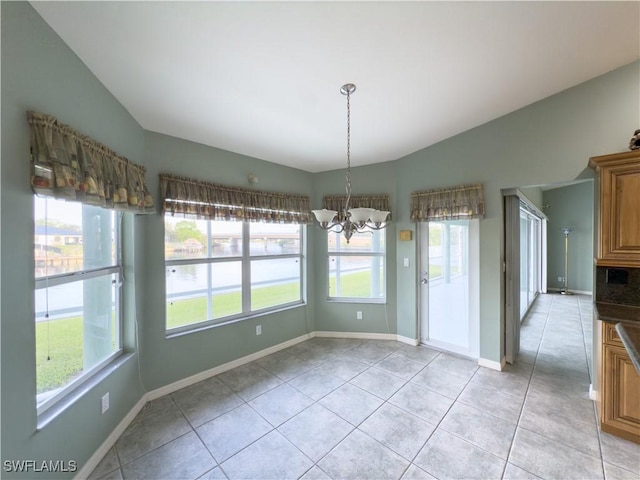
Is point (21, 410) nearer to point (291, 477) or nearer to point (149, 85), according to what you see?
point (291, 477)

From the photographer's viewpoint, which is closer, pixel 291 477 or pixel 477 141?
pixel 291 477

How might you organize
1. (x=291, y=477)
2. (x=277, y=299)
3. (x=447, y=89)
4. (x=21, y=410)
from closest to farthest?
(x=21, y=410) → (x=291, y=477) → (x=447, y=89) → (x=277, y=299)

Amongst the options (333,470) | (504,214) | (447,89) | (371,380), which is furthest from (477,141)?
(333,470)

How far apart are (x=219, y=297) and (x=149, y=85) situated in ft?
7.53

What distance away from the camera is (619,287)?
2.38 metres

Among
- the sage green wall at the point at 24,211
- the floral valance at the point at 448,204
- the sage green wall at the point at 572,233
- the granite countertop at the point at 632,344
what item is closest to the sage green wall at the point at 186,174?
the sage green wall at the point at 24,211

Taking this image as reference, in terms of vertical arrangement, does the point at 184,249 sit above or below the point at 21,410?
above

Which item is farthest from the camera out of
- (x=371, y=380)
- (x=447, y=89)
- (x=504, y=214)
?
(x=504, y=214)

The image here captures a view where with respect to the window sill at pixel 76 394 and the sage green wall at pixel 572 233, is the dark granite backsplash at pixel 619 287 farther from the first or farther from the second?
the sage green wall at pixel 572 233

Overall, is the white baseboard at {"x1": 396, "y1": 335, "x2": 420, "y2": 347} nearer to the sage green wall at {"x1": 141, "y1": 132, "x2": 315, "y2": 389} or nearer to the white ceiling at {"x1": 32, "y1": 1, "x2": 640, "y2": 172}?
the sage green wall at {"x1": 141, "y1": 132, "x2": 315, "y2": 389}

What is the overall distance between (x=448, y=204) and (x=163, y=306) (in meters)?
3.59

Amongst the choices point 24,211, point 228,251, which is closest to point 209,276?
point 228,251

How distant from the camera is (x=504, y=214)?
3.15 metres

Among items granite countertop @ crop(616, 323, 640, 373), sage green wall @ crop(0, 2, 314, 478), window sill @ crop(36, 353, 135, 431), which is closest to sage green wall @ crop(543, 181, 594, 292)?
granite countertop @ crop(616, 323, 640, 373)
